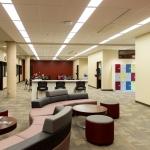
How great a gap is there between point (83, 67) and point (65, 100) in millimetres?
17097

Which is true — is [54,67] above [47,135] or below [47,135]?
above

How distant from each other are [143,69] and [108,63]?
231 inches

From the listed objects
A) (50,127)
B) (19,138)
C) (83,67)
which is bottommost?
(19,138)

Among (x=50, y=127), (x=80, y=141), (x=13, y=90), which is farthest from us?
(x=13, y=90)

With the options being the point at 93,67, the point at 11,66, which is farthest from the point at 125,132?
the point at 93,67

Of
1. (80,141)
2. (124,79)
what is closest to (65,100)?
(80,141)

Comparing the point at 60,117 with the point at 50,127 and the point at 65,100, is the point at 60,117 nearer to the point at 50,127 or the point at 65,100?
the point at 50,127

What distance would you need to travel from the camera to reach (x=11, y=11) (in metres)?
5.71

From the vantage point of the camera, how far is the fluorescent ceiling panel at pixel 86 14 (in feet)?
18.2

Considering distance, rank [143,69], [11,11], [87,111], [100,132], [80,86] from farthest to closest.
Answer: [80,86] → [143,69] → [11,11] → [87,111] → [100,132]

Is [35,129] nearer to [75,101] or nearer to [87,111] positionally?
[87,111]

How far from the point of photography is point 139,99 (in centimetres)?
943

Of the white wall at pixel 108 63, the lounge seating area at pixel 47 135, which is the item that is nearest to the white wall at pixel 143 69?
the white wall at pixel 108 63

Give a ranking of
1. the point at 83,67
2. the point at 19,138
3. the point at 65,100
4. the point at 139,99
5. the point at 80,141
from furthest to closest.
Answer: the point at 83,67
the point at 139,99
the point at 65,100
the point at 80,141
the point at 19,138
